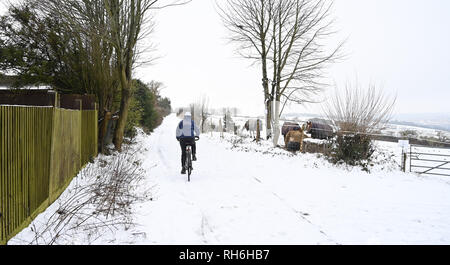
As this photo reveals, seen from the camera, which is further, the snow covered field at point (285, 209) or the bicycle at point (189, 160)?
the bicycle at point (189, 160)

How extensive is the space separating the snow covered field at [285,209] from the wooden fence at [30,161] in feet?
0.94

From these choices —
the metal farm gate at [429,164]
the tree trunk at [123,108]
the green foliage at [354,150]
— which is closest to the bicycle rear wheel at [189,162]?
the tree trunk at [123,108]

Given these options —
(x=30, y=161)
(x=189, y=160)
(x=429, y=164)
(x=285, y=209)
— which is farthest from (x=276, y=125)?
(x=30, y=161)

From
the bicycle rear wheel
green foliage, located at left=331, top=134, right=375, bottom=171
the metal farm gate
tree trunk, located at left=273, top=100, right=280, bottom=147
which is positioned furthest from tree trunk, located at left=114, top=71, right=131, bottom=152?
the metal farm gate

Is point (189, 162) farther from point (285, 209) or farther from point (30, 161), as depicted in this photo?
point (30, 161)

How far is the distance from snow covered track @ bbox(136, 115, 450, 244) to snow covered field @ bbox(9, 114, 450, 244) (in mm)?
15

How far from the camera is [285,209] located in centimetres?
536

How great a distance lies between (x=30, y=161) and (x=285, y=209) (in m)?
4.33

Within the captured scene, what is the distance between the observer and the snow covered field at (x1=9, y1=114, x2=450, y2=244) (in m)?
4.03

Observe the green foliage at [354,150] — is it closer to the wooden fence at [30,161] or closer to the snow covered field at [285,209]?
the snow covered field at [285,209]

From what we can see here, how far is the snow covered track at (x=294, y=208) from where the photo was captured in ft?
13.5

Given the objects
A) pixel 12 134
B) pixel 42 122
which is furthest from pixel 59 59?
pixel 12 134

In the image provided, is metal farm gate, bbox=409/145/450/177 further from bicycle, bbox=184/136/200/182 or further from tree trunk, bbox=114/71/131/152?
tree trunk, bbox=114/71/131/152
